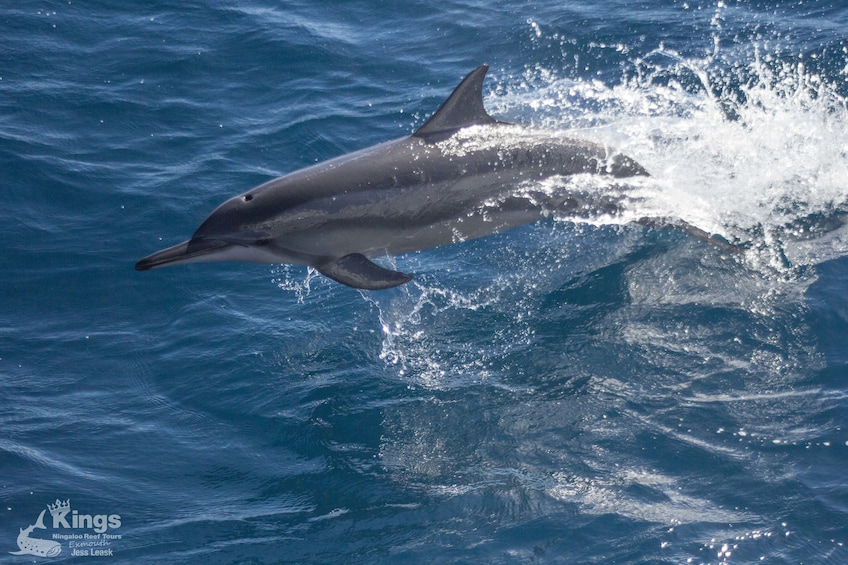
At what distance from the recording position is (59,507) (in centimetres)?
718

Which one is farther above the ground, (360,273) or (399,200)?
(399,200)

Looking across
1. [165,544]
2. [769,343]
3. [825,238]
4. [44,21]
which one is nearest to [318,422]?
[165,544]

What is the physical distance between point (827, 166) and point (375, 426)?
5792mm

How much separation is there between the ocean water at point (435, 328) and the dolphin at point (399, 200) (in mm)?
955

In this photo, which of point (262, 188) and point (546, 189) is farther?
point (546, 189)

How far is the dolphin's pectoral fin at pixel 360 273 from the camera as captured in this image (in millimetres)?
7793

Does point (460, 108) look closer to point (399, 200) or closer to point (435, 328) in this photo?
point (399, 200)

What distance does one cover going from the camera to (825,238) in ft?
31.0

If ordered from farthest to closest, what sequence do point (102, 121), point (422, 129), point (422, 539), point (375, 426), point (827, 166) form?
point (102, 121), point (827, 166), point (422, 129), point (375, 426), point (422, 539)

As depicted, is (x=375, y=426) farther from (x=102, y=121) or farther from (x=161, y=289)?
(x=102, y=121)

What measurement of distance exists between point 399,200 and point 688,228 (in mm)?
2915

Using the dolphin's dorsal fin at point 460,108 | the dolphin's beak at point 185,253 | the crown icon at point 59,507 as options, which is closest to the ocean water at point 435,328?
the crown icon at point 59,507

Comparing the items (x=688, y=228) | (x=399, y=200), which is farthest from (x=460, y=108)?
(x=688, y=228)

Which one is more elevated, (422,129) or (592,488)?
(422,129)
